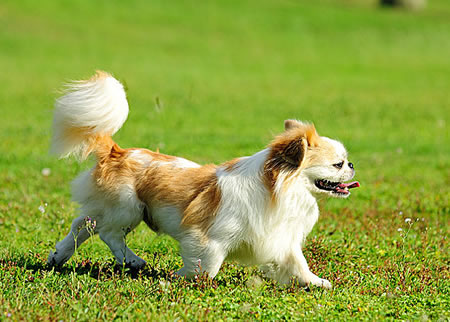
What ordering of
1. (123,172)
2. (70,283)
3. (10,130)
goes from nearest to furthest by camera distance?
(70,283) → (123,172) → (10,130)

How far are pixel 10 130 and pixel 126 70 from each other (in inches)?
376

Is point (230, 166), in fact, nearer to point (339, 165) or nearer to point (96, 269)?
point (339, 165)

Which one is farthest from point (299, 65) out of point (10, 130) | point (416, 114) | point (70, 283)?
point (70, 283)

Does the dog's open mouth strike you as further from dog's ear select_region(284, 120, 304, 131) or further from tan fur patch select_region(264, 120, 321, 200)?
dog's ear select_region(284, 120, 304, 131)

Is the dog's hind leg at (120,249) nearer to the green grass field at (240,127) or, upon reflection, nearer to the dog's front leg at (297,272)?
the green grass field at (240,127)

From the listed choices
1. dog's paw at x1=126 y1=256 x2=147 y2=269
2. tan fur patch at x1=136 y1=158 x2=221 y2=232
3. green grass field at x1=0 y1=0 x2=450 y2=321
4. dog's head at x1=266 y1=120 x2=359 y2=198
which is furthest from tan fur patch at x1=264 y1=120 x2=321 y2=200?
dog's paw at x1=126 y1=256 x2=147 y2=269

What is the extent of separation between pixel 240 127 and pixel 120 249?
28.6ft

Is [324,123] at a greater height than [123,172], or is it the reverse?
[123,172]

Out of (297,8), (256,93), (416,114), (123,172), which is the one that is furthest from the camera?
(297,8)

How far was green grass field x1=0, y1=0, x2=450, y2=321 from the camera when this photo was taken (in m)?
4.63

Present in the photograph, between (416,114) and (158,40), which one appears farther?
(158,40)

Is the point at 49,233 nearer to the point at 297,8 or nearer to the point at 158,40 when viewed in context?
the point at 158,40

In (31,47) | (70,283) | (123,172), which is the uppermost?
(123,172)

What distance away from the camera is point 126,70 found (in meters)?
21.7
